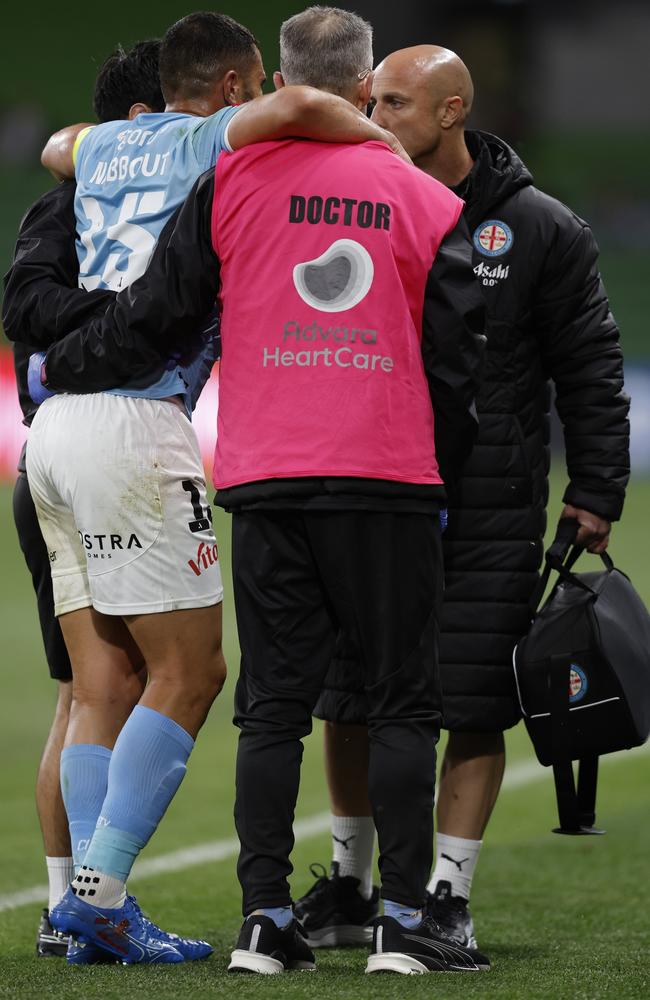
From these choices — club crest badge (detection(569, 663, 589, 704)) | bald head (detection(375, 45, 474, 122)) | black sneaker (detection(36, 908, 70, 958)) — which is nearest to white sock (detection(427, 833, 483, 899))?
club crest badge (detection(569, 663, 589, 704))

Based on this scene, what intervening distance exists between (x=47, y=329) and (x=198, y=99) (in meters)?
0.62

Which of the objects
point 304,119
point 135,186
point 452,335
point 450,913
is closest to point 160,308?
point 135,186

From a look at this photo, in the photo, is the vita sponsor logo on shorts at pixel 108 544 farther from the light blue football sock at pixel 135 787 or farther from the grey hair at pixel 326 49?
the grey hair at pixel 326 49

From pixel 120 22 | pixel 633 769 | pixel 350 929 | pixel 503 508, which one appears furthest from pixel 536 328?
pixel 120 22

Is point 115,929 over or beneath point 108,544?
beneath

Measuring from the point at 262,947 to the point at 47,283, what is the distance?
1451 millimetres

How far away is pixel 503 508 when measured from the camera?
12.2 ft

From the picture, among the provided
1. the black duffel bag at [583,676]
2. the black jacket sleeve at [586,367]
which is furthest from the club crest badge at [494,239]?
the black duffel bag at [583,676]

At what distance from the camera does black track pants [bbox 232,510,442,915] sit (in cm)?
301

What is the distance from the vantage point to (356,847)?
3.88 metres

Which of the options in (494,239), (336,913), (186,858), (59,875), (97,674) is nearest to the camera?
(97,674)

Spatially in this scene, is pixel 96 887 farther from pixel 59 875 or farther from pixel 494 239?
pixel 494 239

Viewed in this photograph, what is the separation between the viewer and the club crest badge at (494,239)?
3.70 metres

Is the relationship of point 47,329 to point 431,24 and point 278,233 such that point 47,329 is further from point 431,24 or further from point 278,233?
point 431,24
